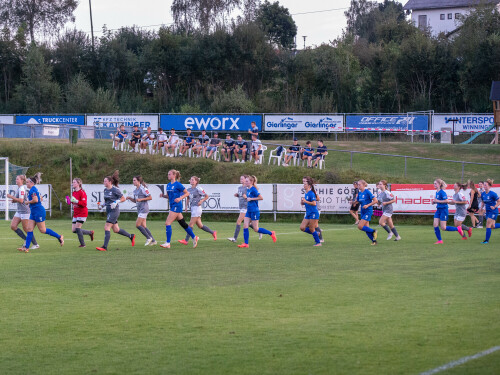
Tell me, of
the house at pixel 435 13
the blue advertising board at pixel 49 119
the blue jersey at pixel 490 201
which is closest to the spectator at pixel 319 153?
the blue jersey at pixel 490 201

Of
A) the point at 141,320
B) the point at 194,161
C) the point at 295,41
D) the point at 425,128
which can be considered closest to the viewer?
the point at 141,320

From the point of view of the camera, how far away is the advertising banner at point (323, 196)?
30672 mm

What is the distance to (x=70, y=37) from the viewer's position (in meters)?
70.5

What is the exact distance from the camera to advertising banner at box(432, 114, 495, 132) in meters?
46.0

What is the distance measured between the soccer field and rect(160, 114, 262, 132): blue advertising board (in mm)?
30575

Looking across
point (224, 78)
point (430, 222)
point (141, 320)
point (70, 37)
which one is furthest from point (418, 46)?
point (141, 320)

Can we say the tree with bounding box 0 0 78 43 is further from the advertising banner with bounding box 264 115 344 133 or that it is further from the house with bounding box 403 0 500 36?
the house with bounding box 403 0 500 36

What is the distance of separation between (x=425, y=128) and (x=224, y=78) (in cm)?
2268

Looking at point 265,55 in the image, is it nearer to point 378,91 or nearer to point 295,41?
point 378,91

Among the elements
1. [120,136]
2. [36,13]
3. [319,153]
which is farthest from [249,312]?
[36,13]

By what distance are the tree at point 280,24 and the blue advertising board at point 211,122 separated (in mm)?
33871

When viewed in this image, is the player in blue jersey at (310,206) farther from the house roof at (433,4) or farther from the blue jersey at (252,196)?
the house roof at (433,4)

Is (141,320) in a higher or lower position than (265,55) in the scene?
lower

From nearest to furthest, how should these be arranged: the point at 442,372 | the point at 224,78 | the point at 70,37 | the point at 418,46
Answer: the point at 442,372 → the point at 418,46 → the point at 224,78 → the point at 70,37
